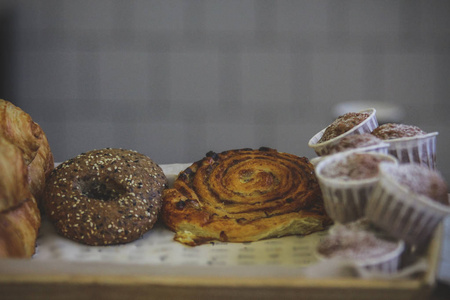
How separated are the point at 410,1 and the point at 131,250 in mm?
2212

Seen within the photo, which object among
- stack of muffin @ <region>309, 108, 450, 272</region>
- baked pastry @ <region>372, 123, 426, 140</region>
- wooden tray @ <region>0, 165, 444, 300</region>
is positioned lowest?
wooden tray @ <region>0, 165, 444, 300</region>

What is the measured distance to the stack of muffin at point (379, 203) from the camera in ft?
2.61

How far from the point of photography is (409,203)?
79 centimetres

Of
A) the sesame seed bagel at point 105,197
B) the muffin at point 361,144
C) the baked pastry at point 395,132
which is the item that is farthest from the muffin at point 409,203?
the sesame seed bagel at point 105,197

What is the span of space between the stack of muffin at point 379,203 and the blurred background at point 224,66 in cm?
170

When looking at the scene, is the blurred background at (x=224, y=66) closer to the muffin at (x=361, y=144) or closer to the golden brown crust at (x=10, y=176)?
the muffin at (x=361, y=144)

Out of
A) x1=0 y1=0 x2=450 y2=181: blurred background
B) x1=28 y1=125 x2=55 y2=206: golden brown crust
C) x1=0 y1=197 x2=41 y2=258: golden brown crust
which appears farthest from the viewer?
x1=0 y1=0 x2=450 y2=181: blurred background

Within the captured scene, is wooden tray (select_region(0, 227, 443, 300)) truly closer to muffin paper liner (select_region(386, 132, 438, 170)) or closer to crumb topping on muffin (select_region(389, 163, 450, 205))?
crumb topping on muffin (select_region(389, 163, 450, 205))

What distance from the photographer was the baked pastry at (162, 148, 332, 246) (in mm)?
1205

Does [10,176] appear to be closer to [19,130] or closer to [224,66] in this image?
[19,130]

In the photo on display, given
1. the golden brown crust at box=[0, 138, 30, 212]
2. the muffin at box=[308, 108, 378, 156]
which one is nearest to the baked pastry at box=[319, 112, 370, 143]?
the muffin at box=[308, 108, 378, 156]

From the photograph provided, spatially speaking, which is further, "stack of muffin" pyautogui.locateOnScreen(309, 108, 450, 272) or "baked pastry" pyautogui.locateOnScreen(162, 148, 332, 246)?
"baked pastry" pyautogui.locateOnScreen(162, 148, 332, 246)

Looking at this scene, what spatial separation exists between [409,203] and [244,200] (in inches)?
22.5

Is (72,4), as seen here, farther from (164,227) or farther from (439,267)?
(439,267)
